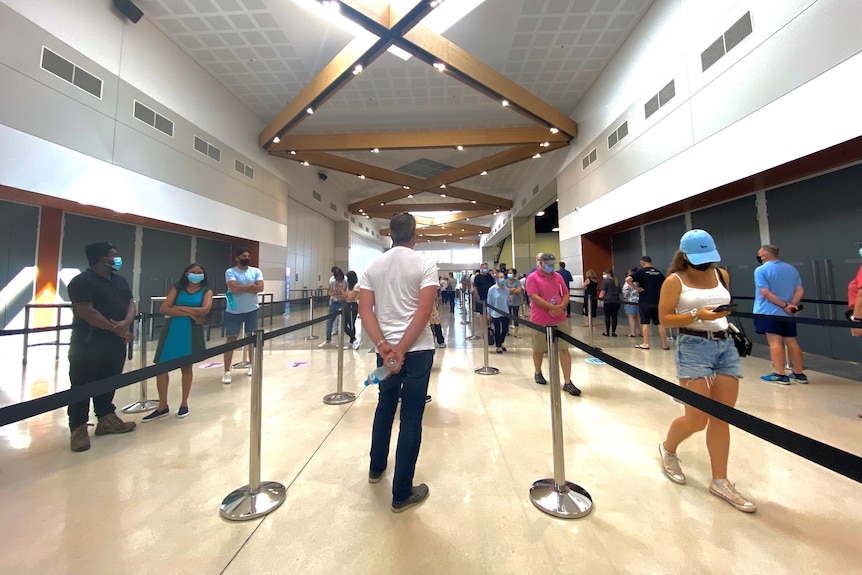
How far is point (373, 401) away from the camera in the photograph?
3516 mm

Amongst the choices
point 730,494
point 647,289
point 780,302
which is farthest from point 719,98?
point 730,494

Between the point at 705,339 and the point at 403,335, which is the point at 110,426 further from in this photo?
the point at 705,339

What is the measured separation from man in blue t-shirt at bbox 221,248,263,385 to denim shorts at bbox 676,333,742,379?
4444 mm

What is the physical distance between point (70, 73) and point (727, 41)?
→ 1018 centimetres

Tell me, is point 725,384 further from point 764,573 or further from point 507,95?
point 507,95

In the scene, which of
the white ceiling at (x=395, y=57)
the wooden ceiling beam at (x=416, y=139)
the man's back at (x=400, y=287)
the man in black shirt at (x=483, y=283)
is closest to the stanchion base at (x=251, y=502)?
the man's back at (x=400, y=287)

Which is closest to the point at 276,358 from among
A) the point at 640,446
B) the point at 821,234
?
the point at 640,446

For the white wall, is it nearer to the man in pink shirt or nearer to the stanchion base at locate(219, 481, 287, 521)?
the man in pink shirt

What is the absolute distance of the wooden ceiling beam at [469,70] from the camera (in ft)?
19.1

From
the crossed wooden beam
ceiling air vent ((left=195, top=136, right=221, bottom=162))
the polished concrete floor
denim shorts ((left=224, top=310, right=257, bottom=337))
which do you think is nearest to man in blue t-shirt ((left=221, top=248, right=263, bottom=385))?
denim shorts ((left=224, top=310, right=257, bottom=337))

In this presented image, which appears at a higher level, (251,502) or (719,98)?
(719,98)

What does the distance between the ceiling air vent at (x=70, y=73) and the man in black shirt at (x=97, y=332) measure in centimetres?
494

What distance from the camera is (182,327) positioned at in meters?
3.13

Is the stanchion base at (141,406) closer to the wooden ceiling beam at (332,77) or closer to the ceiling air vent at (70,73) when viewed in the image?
the ceiling air vent at (70,73)
